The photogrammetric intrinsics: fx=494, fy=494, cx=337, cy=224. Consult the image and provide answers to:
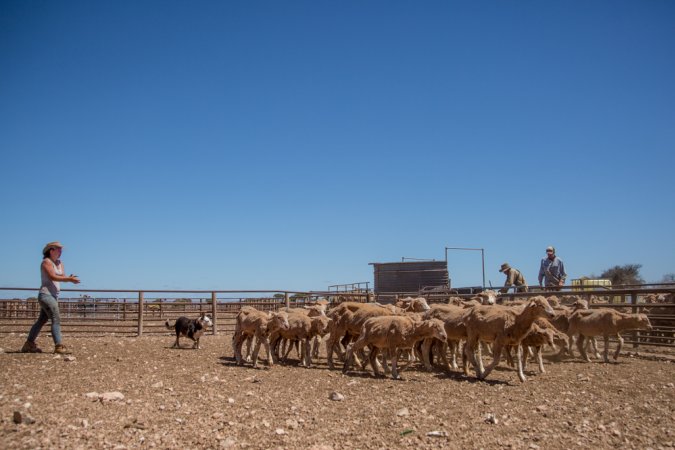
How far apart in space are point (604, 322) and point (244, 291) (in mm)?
13269

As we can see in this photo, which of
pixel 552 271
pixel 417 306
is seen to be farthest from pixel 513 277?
pixel 417 306

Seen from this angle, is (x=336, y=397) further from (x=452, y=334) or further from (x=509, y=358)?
(x=509, y=358)

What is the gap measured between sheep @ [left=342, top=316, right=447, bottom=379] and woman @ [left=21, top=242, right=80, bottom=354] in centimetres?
652

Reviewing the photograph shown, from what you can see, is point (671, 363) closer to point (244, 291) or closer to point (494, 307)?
point (494, 307)

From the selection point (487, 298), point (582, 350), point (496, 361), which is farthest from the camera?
→ point (487, 298)

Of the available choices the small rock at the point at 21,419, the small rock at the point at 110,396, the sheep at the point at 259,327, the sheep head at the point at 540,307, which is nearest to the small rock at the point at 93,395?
the small rock at the point at 110,396

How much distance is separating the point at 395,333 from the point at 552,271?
8.72 metres

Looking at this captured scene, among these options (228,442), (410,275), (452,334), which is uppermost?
(410,275)

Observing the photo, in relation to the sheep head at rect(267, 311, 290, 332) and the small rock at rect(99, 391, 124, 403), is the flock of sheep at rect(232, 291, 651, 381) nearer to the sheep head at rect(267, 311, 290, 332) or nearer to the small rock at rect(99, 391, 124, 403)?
the sheep head at rect(267, 311, 290, 332)

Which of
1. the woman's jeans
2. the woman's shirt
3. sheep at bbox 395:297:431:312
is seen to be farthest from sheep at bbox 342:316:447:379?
the woman's shirt

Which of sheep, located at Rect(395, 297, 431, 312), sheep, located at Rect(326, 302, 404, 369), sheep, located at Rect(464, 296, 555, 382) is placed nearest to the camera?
sheep, located at Rect(464, 296, 555, 382)

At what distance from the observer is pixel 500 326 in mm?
9969

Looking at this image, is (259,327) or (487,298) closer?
(259,327)

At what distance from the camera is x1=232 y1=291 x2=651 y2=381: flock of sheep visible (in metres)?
9.98
